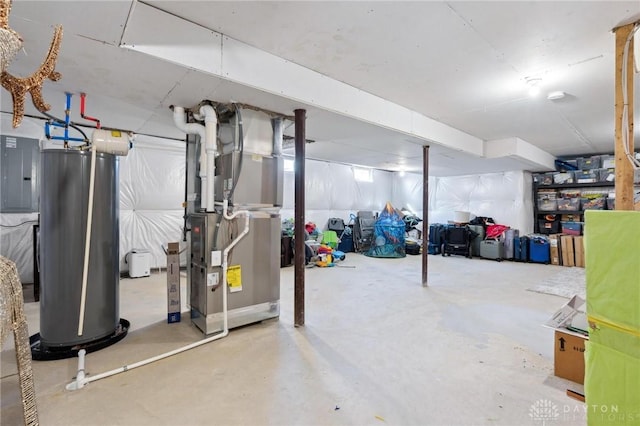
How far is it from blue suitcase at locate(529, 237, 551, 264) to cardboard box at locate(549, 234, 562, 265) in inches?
2.1

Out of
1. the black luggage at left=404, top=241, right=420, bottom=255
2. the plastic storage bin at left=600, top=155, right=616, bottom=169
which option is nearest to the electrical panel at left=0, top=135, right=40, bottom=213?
the black luggage at left=404, top=241, right=420, bottom=255

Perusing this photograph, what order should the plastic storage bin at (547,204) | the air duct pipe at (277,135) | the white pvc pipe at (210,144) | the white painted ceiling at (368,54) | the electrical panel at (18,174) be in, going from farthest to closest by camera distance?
the plastic storage bin at (547,204) → the electrical panel at (18,174) → the air duct pipe at (277,135) → the white pvc pipe at (210,144) → the white painted ceiling at (368,54)

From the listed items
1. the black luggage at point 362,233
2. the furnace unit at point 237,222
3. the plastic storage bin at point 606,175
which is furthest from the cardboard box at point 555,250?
the furnace unit at point 237,222

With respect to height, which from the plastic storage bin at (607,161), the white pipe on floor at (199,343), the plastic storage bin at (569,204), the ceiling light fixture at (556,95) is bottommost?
the white pipe on floor at (199,343)

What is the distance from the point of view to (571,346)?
6.70ft

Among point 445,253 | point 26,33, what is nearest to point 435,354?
point 26,33

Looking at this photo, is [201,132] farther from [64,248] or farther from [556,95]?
[556,95]

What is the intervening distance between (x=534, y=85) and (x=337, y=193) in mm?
5499

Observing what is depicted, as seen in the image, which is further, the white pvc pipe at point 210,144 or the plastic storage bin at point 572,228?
the plastic storage bin at point 572,228

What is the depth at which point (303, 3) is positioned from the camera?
1864mm

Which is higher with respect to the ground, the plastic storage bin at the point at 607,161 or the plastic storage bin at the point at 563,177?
the plastic storage bin at the point at 607,161

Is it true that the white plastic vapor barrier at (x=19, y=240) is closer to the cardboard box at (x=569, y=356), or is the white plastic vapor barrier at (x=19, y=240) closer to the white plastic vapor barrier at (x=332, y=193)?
the white plastic vapor barrier at (x=332, y=193)

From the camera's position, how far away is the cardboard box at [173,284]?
3.06m

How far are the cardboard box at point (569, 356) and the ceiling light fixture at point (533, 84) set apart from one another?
A: 2.34 m
